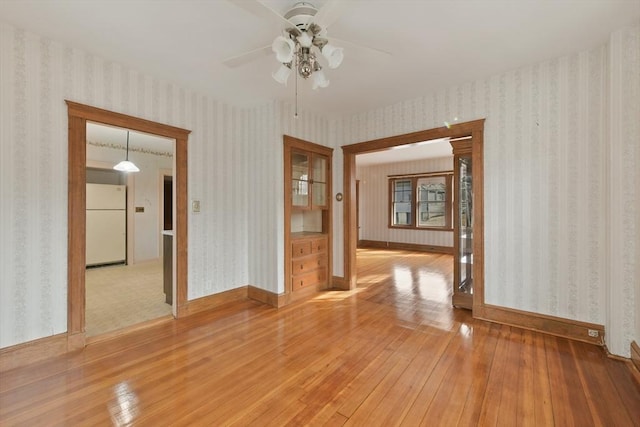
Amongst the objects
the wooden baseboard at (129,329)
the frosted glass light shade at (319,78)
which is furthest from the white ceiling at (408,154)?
the wooden baseboard at (129,329)

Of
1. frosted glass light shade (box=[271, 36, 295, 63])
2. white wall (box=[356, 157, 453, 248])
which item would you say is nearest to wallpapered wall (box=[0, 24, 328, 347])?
frosted glass light shade (box=[271, 36, 295, 63])

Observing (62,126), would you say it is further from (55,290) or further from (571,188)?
(571,188)

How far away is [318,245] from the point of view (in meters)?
4.09

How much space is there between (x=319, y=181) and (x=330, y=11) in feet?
9.04

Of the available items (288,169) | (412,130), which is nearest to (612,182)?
(412,130)

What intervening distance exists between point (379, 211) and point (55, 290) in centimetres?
766

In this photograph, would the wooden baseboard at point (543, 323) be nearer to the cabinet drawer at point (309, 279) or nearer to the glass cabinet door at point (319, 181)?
the cabinet drawer at point (309, 279)

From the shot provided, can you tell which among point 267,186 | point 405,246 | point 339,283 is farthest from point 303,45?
point 405,246

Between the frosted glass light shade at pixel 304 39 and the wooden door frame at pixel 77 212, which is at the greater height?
the frosted glass light shade at pixel 304 39

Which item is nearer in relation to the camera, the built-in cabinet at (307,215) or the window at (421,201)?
the built-in cabinet at (307,215)

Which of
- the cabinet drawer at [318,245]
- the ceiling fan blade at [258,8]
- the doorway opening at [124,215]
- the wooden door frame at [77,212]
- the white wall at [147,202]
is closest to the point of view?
the ceiling fan blade at [258,8]

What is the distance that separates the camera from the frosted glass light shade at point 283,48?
159 cm

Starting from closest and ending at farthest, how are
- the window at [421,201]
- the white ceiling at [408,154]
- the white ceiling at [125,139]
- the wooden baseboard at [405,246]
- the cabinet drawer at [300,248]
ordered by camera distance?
1. the cabinet drawer at [300,248]
2. the white ceiling at [125,139]
3. the white ceiling at [408,154]
4. the wooden baseboard at [405,246]
5. the window at [421,201]

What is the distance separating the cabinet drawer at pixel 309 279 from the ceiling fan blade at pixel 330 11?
287cm
